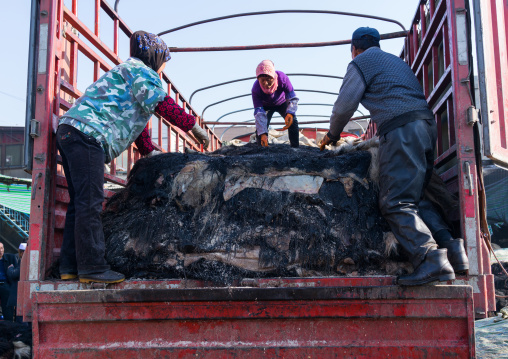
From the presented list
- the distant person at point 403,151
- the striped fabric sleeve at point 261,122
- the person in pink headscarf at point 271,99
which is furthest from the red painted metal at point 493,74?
the striped fabric sleeve at point 261,122

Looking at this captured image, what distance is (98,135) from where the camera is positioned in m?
2.73

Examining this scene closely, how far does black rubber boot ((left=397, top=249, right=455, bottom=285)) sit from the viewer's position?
211 centimetres

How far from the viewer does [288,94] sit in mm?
5188

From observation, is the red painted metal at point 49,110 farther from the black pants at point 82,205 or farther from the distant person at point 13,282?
the distant person at point 13,282

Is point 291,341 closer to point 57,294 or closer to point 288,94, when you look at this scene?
point 57,294

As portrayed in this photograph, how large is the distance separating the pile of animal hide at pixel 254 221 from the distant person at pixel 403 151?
0.20 meters

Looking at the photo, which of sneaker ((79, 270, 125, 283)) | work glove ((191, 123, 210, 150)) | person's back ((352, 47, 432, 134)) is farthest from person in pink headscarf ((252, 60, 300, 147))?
sneaker ((79, 270, 125, 283))

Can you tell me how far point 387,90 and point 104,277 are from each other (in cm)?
188

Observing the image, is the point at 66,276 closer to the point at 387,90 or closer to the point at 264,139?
the point at 387,90

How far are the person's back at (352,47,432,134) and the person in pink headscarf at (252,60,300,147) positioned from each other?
1995 millimetres

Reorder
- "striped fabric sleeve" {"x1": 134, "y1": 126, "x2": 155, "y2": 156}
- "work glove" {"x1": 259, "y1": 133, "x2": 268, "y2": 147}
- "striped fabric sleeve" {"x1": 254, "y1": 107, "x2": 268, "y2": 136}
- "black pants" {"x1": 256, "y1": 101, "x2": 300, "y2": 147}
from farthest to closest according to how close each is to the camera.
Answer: "black pants" {"x1": 256, "y1": 101, "x2": 300, "y2": 147}
"striped fabric sleeve" {"x1": 254, "y1": 107, "x2": 268, "y2": 136}
"work glove" {"x1": 259, "y1": 133, "x2": 268, "y2": 147}
"striped fabric sleeve" {"x1": 134, "y1": 126, "x2": 155, "y2": 156}

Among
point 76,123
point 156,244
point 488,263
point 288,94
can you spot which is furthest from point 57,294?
point 288,94

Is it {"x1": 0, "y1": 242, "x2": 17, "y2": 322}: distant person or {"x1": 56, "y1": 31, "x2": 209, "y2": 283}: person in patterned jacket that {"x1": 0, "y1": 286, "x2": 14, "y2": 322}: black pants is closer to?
{"x1": 0, "y1": 242, "x2": 17, "y2": 322}: distant person

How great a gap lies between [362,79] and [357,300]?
4.34ft
